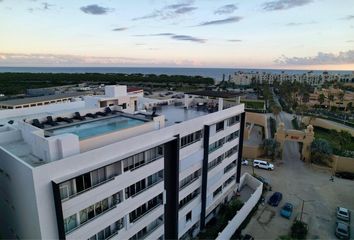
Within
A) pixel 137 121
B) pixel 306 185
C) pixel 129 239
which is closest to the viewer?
pixel 129 239

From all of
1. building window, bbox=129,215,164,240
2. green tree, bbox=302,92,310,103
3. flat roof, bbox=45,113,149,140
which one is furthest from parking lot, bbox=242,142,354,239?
green tree, bbox=302,92,310,103

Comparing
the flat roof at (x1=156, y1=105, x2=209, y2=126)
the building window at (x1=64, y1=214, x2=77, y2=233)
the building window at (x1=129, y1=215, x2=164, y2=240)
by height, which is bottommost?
the building window at (x1=129, y1=215, x2=164, y2=240)

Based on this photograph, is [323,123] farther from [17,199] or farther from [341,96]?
[17,199]

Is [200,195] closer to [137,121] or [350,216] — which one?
[137,121]

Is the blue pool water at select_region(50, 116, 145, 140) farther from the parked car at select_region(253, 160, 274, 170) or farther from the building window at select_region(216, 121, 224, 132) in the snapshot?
the parked car at select_region(253, 160, 274, 170)

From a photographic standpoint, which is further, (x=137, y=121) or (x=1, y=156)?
(x=137, y=121)

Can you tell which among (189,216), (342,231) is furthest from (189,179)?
(342,231)

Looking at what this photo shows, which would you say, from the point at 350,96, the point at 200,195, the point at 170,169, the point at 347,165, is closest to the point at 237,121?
the point at 200,195
